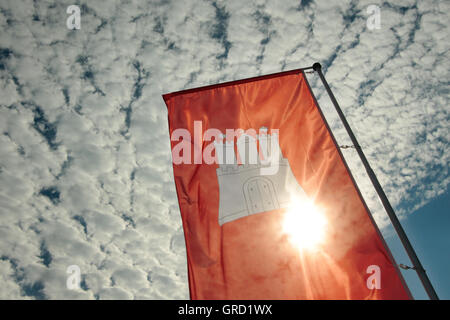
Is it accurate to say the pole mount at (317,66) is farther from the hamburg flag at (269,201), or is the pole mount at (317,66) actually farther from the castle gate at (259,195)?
the castle gate at (259,195)

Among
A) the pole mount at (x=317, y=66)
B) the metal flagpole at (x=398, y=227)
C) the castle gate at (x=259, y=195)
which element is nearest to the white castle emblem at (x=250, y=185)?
the castle gate at (x=259, y=195)

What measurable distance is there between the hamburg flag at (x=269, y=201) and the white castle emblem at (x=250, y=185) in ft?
0.05

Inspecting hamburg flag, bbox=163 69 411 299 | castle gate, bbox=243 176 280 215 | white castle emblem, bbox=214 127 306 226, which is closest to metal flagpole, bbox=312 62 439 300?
hamburg flag, bbox=163 69 411 299

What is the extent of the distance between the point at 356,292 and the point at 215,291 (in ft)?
5.77

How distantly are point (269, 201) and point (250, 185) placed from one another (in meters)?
0.39

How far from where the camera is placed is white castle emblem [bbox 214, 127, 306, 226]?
152 inches

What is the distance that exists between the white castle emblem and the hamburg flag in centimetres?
2

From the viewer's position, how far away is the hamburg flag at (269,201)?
327cm

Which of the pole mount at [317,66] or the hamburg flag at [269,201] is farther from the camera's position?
the pole mount at [317,66]

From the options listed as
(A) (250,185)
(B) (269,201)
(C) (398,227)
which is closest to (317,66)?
(A) (250,185)
